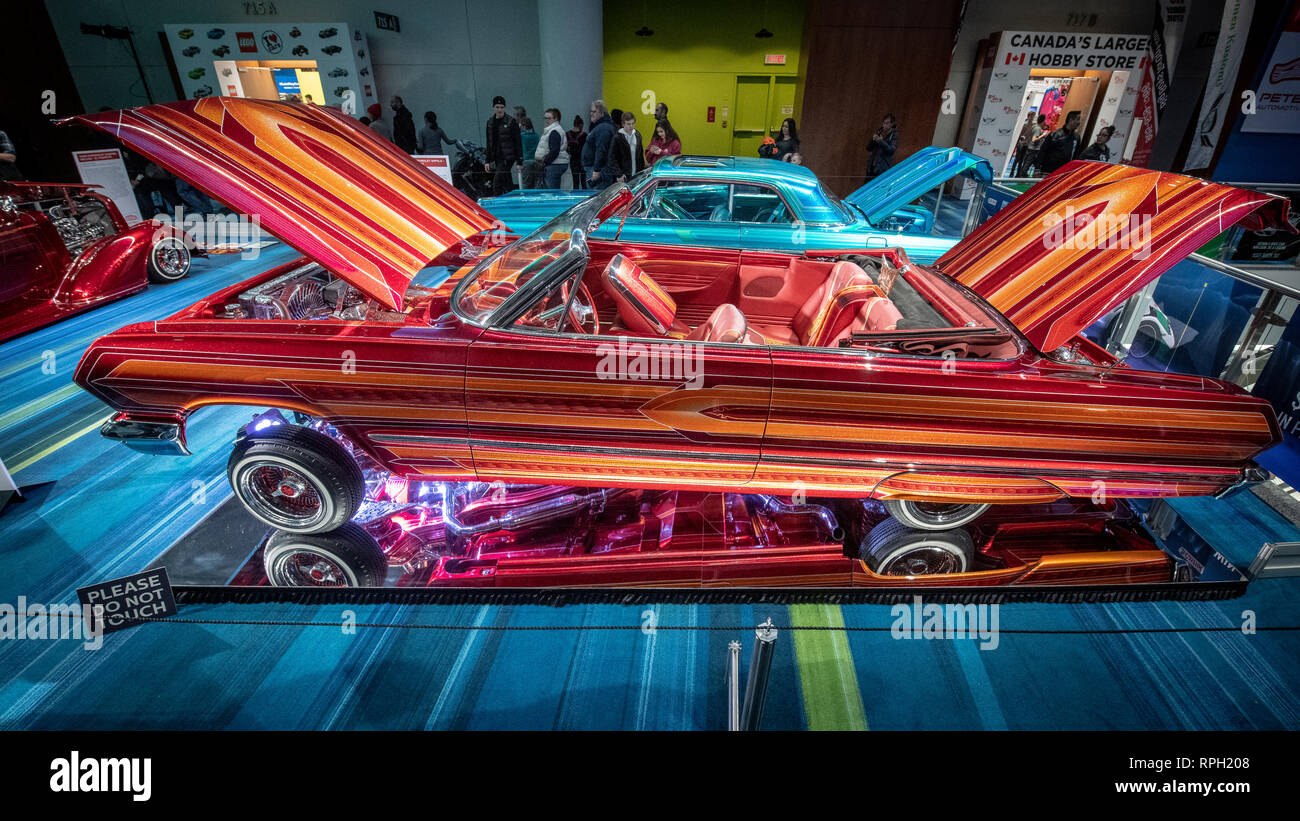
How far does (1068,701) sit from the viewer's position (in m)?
1.91

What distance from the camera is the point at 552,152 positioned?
7387mm

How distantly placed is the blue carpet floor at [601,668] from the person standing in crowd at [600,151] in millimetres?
6240

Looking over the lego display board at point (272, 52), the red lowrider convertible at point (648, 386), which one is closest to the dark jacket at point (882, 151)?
the red lowrider convertible at point (648, 386)

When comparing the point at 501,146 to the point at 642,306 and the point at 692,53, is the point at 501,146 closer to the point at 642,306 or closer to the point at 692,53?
the point at 692,53

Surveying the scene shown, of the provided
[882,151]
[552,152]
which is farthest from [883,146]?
[552,152]

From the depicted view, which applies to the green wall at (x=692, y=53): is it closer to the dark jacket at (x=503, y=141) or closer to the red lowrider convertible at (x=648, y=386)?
the dark jacket at (x=503, y=141)

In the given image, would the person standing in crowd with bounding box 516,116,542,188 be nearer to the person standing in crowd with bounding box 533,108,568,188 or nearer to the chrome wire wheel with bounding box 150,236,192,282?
the person standing in crowd with bounding box 533,108,568,188

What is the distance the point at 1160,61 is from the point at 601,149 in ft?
30.8

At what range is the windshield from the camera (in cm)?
203

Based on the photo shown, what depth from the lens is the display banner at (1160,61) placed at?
879 centimetres

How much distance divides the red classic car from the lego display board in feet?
15.4
